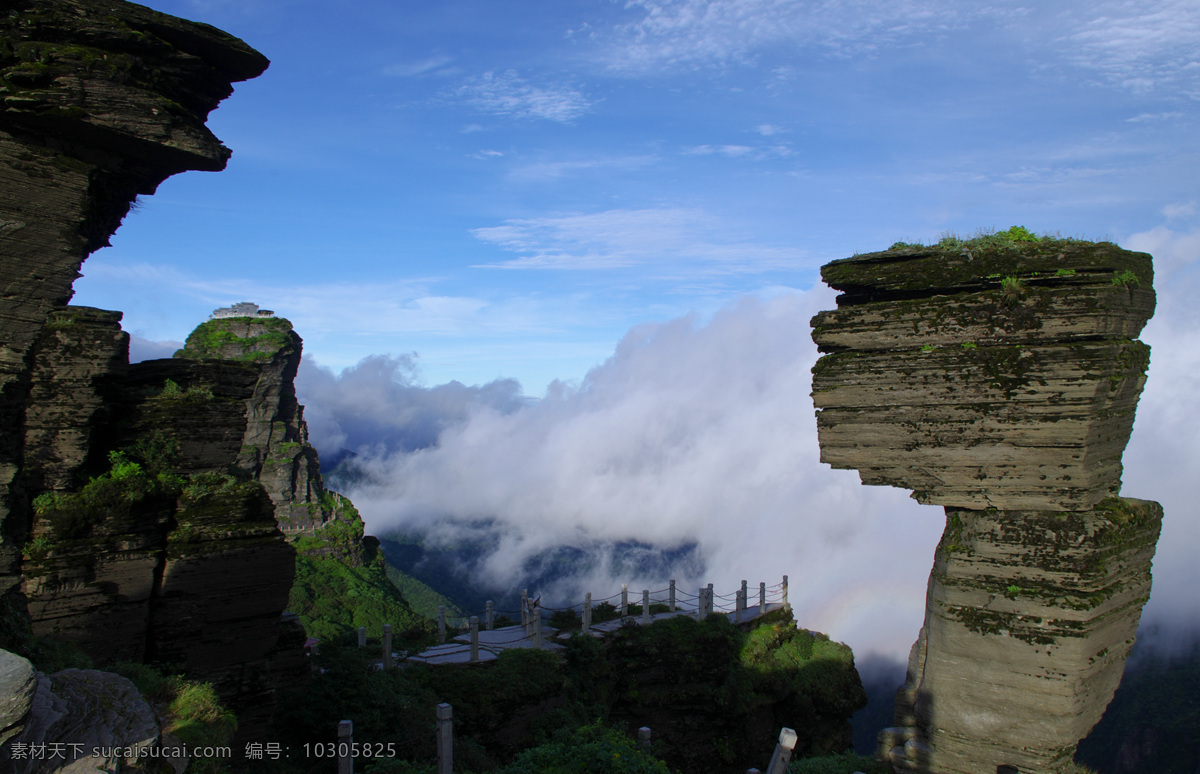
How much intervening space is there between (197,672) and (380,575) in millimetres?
36405

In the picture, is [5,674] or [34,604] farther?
[34,604]

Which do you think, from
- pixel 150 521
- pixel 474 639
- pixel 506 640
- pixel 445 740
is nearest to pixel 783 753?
pixel 445 740

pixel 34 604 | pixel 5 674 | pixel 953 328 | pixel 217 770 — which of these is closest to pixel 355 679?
pixel 34 604

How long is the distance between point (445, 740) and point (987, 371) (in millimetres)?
8900

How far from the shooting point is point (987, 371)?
5750mm

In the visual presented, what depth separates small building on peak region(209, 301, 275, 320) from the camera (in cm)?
3562

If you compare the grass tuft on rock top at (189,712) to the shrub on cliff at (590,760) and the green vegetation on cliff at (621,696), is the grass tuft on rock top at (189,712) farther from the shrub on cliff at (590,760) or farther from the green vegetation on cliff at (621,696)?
the green vegetation on cliff at (621,696)

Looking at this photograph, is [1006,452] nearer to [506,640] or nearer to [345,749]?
[345,749]

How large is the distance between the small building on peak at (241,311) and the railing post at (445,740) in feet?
105

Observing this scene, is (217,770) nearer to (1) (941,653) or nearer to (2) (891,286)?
(1) (941,653)

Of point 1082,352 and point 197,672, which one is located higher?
point 1082,352

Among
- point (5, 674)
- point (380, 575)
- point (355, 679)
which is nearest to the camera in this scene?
point (5, 674)

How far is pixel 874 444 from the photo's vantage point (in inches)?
245

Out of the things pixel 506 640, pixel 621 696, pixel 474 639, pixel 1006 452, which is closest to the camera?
pixel 1006 452
